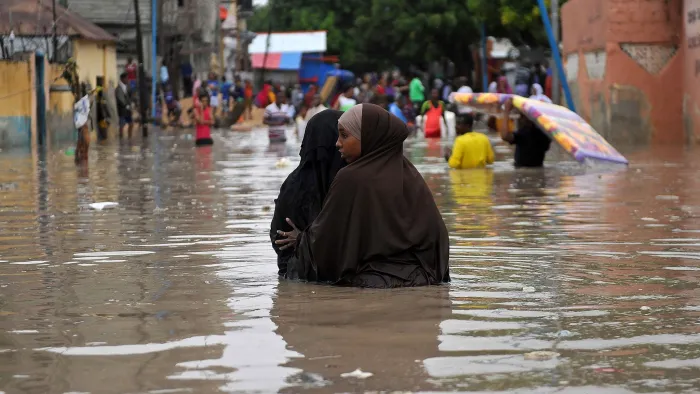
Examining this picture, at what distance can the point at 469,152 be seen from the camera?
63.2ft

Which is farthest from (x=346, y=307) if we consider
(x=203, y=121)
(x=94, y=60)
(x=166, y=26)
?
(x=166, y=26)

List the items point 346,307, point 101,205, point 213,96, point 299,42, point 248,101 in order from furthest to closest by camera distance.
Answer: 1. point 299,42
2. point 248,101
3. point 213,96
4. point 101,205
5. point 346,307

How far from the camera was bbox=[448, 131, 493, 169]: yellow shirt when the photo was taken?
19219 mm

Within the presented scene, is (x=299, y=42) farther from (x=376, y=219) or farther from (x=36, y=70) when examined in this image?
(x=376, y=219)

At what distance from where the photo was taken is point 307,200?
8.23 m

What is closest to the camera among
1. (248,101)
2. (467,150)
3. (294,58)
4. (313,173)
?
(313,173)

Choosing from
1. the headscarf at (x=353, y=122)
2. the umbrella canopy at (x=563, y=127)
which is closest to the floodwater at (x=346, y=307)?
the headscarf at (x=353, y=122)

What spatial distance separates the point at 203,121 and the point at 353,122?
2180cm

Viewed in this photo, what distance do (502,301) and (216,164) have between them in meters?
15.2

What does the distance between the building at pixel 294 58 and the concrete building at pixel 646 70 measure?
4585cm

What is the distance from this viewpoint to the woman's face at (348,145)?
770 cm

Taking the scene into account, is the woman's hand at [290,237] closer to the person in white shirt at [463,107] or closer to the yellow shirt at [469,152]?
the yellow shirt at [469,152]

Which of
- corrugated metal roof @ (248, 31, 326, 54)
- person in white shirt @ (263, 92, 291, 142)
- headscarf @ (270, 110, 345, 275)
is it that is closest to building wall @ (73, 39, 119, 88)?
person in white shirt @ (263, 92, 291, 142)

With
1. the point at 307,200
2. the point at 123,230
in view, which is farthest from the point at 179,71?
the point at 307,200
